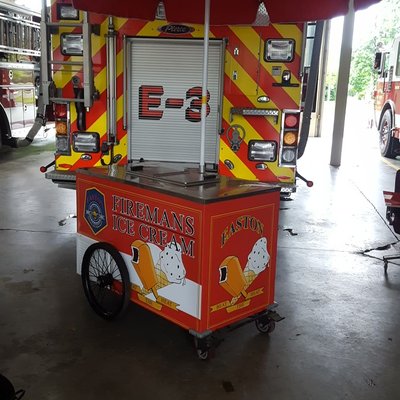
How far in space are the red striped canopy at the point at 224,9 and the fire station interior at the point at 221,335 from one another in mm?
2024

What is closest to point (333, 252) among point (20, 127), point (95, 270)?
point (95, 270)

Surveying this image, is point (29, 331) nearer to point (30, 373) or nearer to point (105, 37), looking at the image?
point (30, 373)

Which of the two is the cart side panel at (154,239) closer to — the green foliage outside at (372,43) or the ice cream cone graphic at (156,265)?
the ice cream cone graphic at (156,265)

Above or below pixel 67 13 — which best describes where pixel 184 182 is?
below

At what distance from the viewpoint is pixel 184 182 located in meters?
2.88

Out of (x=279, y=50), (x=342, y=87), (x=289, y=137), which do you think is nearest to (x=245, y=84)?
(x=279, y=50)

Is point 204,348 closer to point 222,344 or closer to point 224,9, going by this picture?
point 222,344

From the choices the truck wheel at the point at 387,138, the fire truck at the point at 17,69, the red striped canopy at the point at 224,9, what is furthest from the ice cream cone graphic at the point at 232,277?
the truck wheel at the point at 387,138

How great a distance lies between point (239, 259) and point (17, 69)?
8450 millimetres

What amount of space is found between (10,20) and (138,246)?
26.3ft

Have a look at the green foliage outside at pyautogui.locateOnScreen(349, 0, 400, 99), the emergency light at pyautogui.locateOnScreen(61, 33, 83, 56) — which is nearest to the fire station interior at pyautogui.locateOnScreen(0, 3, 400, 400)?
the emergency light at pyautogui.locateOnScreen(61, 33, 83, 56)

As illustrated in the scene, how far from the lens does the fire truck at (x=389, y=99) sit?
10.9 m

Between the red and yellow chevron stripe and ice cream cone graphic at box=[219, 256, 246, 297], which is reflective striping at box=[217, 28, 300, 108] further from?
ice cream cone graphic at box=[219, 256, 246, 297]

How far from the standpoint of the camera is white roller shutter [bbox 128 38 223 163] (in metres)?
4.67
